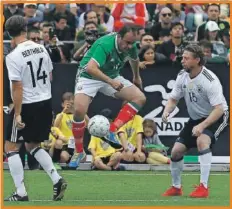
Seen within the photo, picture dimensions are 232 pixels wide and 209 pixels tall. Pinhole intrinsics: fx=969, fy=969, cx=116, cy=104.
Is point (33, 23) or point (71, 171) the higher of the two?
point (33, 23)

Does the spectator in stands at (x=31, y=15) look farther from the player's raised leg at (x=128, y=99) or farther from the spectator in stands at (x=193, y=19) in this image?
the player's raised leg at (x=128, y=99)

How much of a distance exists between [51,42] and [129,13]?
2.69 metres

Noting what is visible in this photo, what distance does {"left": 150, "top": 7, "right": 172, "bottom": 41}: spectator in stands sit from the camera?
878 inches

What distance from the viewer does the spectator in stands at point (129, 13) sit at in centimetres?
2222

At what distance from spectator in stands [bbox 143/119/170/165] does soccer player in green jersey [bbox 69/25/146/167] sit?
333cm

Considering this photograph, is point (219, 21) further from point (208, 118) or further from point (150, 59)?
point (208, 118)

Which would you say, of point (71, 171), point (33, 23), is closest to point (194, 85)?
point (71, 171)

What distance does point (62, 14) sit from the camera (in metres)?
22.9

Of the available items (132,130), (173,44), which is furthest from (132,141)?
(173,44)

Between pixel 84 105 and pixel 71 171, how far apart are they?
3387mm

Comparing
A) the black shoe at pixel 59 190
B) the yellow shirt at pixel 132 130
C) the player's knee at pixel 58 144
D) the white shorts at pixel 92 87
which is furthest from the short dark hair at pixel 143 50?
the black shoe at pixel 59 190

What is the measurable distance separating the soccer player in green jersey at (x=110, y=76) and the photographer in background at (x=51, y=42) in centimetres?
445

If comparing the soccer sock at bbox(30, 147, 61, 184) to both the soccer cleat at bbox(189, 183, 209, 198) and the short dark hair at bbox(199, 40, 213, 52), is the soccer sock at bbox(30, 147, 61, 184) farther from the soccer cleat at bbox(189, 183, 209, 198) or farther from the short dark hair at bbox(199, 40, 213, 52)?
the short dark hair at bbox(199, 40, 213, 52)

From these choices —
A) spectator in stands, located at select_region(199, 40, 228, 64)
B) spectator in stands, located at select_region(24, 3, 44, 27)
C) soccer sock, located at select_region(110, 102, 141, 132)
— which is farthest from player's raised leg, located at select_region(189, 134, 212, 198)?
spectator in stands, located at select_region(24, 3, 44, 27)
